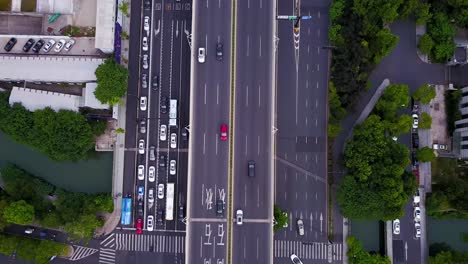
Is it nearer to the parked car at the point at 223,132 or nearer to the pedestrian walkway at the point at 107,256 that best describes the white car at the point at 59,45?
the parked car at the point at 223,132

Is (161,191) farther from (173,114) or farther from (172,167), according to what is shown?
(173,114)

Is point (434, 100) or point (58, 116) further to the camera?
point (434, 100)

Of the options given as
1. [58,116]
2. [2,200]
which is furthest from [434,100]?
[2,200]

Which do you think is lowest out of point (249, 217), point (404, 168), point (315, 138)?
point (249, 217)

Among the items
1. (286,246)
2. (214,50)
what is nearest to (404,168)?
(286,246)

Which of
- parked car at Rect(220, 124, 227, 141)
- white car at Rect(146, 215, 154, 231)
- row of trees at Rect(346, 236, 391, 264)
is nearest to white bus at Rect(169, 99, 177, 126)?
parked car at Rect(220, 124, 227, 141)

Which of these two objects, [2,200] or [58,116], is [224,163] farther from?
[2,200]

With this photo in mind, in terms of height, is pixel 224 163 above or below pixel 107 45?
below
